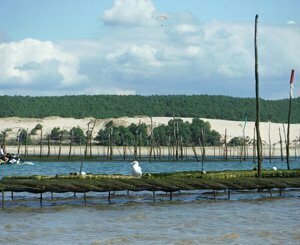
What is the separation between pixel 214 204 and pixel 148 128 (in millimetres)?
143002

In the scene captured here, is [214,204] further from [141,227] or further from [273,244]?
[273,244]

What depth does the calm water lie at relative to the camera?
25609 millimetres

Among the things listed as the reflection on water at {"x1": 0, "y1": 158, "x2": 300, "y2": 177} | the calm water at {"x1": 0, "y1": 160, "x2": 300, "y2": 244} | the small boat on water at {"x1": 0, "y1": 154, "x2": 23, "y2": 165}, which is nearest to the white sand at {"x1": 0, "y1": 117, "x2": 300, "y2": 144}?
the small boat on water at {"x1": 0, "y1": 154, "x2": 23, "y2": 165}

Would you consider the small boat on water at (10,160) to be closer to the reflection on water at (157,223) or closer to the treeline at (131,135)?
the reflection on water at (157,223)

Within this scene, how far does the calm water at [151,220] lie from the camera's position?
84.0 feet

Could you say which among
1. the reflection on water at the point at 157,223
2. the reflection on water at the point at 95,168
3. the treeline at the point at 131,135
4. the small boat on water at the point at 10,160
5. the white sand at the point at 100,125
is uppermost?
the white sand at the point at 100,125

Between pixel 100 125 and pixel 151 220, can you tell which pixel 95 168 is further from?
pixel 100 125

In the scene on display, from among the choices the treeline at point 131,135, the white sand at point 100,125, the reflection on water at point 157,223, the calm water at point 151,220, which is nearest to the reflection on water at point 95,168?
the calm water at point 151,220

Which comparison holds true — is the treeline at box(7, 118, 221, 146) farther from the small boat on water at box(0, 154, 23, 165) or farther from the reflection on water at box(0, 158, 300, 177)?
the small boat on water at box(0, 154, 23, 165)

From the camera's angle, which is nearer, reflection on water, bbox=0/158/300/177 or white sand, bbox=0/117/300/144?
reflection on water, bbox=0/158/300/177

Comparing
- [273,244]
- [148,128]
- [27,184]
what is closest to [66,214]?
[27,184]

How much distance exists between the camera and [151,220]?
30250 millimetres

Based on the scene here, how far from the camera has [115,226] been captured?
93.4 ft

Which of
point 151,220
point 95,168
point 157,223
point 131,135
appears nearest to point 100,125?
point 131,135
